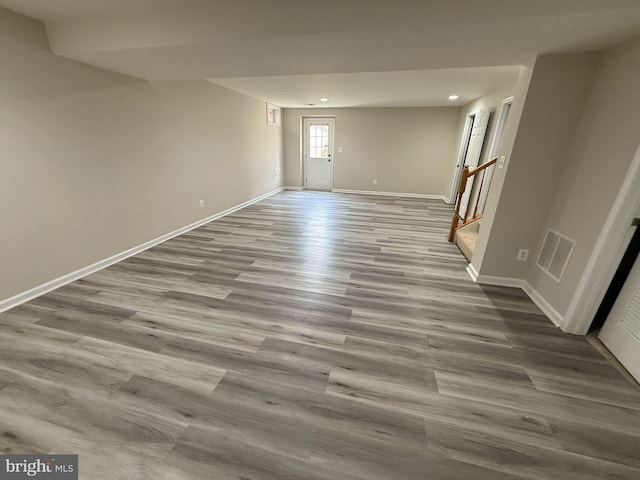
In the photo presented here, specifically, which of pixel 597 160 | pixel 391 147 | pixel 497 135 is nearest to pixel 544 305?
pixel 597 160

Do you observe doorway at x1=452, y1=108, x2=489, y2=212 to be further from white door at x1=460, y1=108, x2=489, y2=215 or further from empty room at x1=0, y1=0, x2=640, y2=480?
empty room at x1=0, y1=0, x2=640, y2=480

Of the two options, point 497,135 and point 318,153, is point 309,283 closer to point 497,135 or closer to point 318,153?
point 497,135

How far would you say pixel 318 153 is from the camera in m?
7.66

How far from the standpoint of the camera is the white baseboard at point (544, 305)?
2157 mm

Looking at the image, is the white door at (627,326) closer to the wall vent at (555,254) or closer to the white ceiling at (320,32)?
the wall vent at (555,254)

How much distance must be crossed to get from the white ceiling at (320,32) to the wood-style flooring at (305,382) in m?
2.06

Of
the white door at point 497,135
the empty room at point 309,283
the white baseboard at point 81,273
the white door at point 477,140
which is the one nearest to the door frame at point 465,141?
the white door at point 477,140

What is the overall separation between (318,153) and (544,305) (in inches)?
256

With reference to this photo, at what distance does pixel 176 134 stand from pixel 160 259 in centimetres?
184

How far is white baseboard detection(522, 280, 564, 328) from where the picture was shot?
7.08 ft

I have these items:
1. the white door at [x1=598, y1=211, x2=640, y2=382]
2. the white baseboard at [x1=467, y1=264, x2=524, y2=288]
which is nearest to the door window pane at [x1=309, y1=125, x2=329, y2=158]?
the white baseboard at [x1=467, y1=264, x2=524, y2=288]

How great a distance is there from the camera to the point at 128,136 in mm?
3021

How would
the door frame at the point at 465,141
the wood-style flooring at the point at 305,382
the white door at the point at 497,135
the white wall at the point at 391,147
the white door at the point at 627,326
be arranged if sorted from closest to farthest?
the wood-style flooring at the point at 305,382 < the white door at the point at 627,326 < the white door at the point at 497,135 < the door frame at the point at 465,141 < the white wall at the point at 391,147

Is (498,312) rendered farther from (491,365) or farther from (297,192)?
(297,192)
